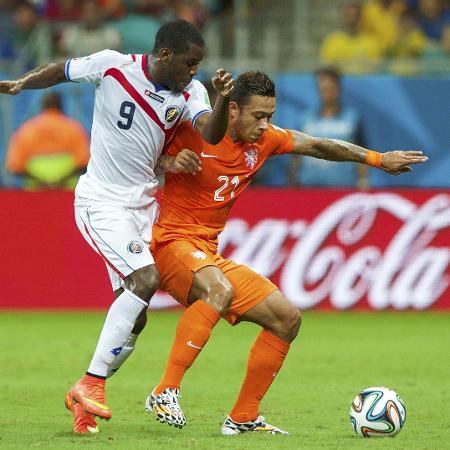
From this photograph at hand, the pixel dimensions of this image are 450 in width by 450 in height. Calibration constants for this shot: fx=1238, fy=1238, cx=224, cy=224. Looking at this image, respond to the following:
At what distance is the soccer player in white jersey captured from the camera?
7.45 meters

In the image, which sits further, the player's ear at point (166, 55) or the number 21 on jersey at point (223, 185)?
the number 21 on jersey at point (223, 185)

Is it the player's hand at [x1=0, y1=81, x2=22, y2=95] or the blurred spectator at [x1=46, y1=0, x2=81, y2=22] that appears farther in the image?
the blurred spectator at [x1=46, y1=0, x2=81, y2=22]

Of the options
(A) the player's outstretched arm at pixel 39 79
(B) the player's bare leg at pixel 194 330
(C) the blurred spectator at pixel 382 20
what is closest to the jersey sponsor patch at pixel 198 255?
(B) the player's bare leg at pixel 194 330

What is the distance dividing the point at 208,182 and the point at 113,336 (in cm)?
117

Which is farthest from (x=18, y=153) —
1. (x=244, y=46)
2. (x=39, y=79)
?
(x=39, y=79)

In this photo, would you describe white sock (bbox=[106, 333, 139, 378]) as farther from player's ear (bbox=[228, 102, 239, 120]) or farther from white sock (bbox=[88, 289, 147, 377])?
player's ear (bbox=[228, 102, 239, 120])

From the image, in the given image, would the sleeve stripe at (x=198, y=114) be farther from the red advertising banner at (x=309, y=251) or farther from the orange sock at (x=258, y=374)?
the red advertising banner at (x=309, y=251)

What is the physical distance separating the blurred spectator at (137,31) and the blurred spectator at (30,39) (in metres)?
1.08

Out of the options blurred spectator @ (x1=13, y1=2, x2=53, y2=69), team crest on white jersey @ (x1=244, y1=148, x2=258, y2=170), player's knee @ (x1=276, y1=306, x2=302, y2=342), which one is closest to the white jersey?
team crest on white jersey @ (x1=244, y1=148, x2=258, y2=170)

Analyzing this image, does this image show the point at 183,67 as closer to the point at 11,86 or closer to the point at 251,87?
the point at 251,87

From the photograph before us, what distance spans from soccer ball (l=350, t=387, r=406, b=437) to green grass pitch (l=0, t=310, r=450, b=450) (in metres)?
0.09

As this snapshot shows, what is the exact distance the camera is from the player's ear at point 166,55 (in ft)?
24.5

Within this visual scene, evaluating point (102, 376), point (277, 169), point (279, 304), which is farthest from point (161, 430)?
point (277, 169)

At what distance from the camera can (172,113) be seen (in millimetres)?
7672
